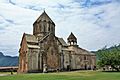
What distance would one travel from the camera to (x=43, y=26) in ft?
249

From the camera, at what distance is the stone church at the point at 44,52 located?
69938 millimetres

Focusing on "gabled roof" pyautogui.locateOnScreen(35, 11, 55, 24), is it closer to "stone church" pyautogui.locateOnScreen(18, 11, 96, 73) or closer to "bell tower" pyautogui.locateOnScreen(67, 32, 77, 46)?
"stone church" pyautogui.locateOnScreen(18, 11, 96, 73)

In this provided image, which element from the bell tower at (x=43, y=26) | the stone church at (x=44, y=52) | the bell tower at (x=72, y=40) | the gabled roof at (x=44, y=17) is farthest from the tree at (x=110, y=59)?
the gabled roof at (x=44, y=17)

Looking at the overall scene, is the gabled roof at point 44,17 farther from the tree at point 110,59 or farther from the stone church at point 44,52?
the tree at point 110,59

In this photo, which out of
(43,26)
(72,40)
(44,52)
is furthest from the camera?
(72,40)

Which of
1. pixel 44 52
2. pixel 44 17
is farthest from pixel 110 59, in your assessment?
pixel 44 17

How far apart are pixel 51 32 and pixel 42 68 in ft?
39.6

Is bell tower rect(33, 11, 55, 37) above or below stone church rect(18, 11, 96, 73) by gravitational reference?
above

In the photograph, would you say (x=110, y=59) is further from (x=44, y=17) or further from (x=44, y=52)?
(x=44, y=17)

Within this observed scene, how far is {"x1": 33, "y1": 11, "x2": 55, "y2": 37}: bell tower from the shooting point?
7538 centimetres

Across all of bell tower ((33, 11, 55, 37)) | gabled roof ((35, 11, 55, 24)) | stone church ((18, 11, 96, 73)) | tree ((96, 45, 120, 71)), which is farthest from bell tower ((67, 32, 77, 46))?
tree ((96, 45, 120, 71))

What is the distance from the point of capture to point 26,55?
69.8 metres

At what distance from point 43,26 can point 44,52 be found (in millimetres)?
8785

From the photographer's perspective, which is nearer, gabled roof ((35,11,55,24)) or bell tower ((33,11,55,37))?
bell tower ((33,11,55,37))
